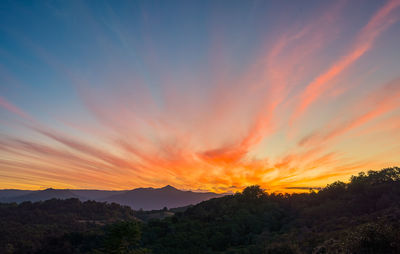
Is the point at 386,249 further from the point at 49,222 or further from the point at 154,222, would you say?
the point at 49,222

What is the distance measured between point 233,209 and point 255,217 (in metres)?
9.91

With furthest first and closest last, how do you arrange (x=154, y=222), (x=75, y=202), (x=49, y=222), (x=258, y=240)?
(x=75, y=202), (x=49, y=222), (x=154, y=222), (x=258, y=240)

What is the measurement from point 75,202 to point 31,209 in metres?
17.8

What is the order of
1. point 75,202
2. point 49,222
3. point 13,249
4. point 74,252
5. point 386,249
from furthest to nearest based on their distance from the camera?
point 75,202 < point 49,222 < point 13,249 < point 74,252 < point 386,249

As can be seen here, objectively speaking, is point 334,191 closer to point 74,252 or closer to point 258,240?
point 258,240

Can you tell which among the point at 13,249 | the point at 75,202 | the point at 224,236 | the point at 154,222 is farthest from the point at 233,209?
the point at 75,202

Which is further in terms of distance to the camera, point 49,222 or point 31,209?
point 31,209

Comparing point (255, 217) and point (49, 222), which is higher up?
point (255, 217)

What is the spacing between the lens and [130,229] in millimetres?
24422

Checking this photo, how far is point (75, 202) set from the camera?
353 feet

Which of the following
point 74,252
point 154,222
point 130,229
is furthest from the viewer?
point 154,222

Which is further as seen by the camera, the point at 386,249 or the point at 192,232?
the point at 192,232

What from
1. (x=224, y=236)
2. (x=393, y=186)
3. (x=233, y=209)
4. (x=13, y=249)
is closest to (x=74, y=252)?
(x=13, y=249)

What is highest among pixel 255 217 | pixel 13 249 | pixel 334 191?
pixel 334 191
